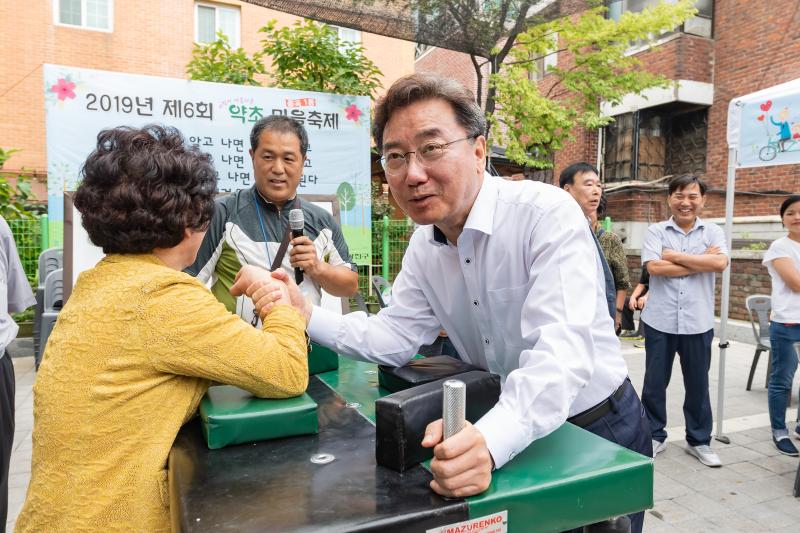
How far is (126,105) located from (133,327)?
5151 millimetres

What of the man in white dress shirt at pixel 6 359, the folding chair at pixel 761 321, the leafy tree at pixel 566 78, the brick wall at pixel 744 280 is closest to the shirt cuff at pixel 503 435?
the man in white dress shirt at pixel 6 359

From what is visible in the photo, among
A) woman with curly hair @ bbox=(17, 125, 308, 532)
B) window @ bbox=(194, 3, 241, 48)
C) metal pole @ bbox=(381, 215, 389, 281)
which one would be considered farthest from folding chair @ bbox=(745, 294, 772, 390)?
window @ bbox=(194, 3, 241, 48)

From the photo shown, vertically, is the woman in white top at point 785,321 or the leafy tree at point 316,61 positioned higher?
the leafy tree at point 316,61

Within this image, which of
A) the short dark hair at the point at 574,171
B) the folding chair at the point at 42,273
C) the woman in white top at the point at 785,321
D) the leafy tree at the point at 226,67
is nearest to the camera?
the woman in white top at the point at 785,321

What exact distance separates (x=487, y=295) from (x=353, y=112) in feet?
17.1

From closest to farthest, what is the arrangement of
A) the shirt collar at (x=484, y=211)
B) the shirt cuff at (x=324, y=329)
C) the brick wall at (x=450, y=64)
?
1. the shirt collar at (x=484, y=211)
2. the shirt cuff at (x=324, y=329)
3. the brick wall at (x=450, y=64)

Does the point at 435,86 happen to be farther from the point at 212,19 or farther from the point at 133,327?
the point at 212,19

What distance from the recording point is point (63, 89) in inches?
209

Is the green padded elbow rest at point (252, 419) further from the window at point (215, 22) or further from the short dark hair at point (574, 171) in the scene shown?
the window at point (215, 22)

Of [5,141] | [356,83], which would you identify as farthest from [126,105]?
[5,141]

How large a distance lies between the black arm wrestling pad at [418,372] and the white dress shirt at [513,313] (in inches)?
5.1

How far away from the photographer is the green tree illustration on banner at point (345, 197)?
645 centimetres

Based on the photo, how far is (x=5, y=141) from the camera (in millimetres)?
12633

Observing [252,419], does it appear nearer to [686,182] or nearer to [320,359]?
[320,359]
